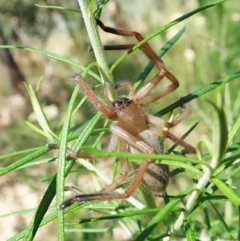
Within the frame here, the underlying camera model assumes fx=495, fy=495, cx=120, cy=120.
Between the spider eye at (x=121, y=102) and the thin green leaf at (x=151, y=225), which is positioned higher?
the spider eye at (x=121, y=102)

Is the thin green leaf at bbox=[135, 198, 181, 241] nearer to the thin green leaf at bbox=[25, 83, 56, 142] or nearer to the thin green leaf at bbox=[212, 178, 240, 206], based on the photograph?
the thin green leaf at bbox=[212, 178, 240, 206]

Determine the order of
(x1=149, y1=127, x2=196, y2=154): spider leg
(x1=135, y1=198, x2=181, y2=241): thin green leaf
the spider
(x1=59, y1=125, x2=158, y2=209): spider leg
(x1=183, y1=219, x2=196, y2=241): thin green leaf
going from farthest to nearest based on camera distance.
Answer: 1. (x1=149, y1=127, x2=196, y2=154): spider leg
2. the spider
3. (x1=59, y1=125, x2=158, y2=209): spider leg
4. (x1=183, y1=219, x2=196, y2=241): thin green leaf
5. (x1=135, y1=198, x2=181, y2=241): thin green leaf

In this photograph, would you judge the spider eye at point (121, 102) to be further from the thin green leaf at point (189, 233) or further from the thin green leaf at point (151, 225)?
the thin green leaf at point (151, 225)

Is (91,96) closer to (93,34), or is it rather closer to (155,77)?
(93,34)

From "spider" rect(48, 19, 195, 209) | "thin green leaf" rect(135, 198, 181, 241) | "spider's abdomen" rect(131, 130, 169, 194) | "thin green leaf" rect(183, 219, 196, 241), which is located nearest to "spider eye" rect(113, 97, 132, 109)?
"spider" rect(48, 19, 195, 209)

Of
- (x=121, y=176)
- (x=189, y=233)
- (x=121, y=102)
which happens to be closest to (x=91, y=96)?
(x=121, y=102)

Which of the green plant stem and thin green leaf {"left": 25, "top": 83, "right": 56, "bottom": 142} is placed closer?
the green plant stem

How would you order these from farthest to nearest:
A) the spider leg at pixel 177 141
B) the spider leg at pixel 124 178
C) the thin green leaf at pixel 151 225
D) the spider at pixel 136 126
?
1. the spider leg at pixel 177 141
2. the spider at pixel 136 126
3. the spider leg at pixel 124 178
4. the thin green leaf at pixel 151 225

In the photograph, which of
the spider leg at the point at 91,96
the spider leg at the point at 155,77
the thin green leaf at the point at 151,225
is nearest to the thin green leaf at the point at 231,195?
the thin green leaf at the point at 151,225
